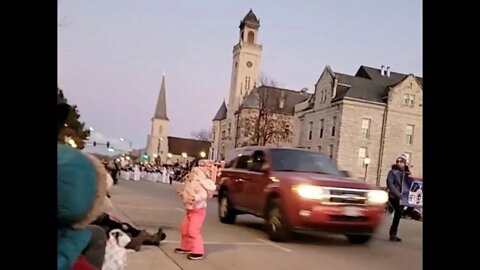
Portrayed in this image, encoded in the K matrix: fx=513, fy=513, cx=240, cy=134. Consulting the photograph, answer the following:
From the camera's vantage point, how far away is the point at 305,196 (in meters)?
3.35

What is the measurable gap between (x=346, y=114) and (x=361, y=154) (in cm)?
29

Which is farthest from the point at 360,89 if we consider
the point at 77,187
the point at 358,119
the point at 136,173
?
the point at 136,173

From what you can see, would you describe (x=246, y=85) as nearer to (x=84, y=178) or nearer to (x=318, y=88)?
(x=318, y=88)

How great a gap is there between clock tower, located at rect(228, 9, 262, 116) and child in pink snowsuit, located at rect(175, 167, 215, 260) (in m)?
0.46

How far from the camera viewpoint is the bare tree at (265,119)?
2.72 m

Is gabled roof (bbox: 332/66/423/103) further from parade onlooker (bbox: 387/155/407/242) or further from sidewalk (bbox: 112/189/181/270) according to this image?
sidewalk (bbox: 112/189/181/270)

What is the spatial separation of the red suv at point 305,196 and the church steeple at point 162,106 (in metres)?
0.91

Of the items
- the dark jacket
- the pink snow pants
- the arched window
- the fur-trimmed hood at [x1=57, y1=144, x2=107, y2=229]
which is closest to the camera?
the fur-trimmed hood at [x1=57, y1=144, x2=107, y2=229]

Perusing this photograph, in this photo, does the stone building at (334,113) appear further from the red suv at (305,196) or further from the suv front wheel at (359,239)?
the suv front wheel at (359,239)

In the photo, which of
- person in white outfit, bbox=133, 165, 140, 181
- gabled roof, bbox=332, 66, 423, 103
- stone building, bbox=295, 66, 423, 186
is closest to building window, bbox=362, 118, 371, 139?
stone building, bbox=295, 66, 423, 186

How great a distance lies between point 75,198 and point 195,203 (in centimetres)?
187

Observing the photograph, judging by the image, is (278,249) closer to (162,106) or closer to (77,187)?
(162,106)

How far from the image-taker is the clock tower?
8.24ft

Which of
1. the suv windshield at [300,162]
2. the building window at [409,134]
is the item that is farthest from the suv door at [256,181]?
the building window at [409,134]
